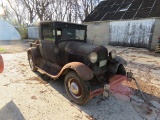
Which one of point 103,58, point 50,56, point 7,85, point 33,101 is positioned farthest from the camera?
point 50,56

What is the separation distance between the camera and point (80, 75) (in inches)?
99.3

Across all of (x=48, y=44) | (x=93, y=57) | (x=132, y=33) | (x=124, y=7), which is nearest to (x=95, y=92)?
(x=93, y=57)

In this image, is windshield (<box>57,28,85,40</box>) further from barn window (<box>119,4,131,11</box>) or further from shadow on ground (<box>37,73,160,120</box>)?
barn window (<box>119,4,131,11</box>)

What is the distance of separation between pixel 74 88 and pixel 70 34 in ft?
5.55

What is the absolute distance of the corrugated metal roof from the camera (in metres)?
11.0

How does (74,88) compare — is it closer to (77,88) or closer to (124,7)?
(77,88)

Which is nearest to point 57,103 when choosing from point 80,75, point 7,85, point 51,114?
point 51,114

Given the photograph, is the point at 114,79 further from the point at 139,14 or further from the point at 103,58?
the point at 139,14

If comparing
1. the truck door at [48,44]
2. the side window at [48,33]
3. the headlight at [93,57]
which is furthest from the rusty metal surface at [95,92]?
the side window at [48,33]

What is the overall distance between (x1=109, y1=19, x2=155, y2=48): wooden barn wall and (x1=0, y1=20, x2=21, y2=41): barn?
14375mm

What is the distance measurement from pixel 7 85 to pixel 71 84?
2.11 m

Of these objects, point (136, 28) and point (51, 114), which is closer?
point (51, 114)

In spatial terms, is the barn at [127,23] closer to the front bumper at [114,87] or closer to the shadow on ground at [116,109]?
the front bumper at [114,87]

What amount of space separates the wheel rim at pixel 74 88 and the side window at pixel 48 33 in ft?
4.72
